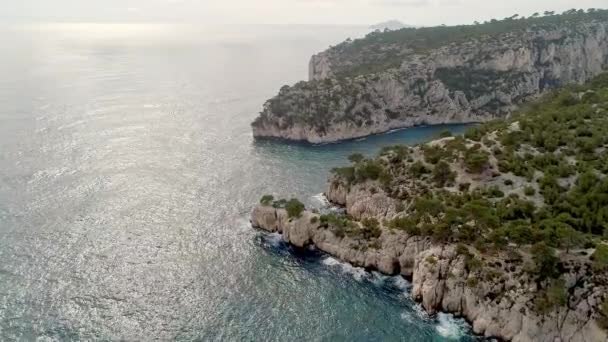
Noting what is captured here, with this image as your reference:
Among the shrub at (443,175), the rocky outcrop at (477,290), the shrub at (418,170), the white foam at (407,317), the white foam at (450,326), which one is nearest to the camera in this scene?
the rocky outcrop at (477,290)

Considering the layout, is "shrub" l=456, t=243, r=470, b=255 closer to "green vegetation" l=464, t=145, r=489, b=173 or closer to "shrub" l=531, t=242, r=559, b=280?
"shrub" l=531, t=242, r=559, b=280

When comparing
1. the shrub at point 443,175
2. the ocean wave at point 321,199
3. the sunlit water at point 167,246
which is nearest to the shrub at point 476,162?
the shrub at point 443,175

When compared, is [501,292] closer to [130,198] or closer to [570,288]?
→ [570,288]

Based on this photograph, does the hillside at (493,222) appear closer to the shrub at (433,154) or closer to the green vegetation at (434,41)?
the shrub at (433,154)

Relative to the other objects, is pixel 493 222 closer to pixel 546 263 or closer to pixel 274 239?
pixel 546 263

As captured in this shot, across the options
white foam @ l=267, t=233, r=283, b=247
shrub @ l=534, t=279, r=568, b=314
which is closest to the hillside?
shrub @ l=534, t=279, r=568, b=314
